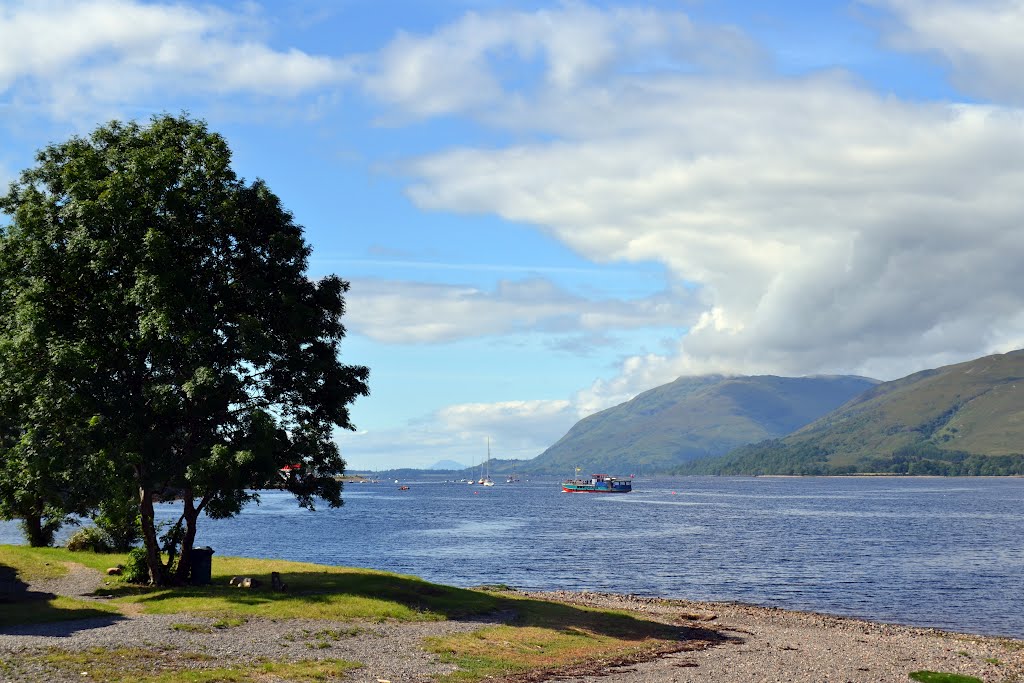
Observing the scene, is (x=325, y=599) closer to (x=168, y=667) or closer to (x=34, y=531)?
(x=168, y=667)

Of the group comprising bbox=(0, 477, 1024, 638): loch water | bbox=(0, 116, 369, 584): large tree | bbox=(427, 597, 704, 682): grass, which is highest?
bbox=(0, 116, 369, 584): large tree

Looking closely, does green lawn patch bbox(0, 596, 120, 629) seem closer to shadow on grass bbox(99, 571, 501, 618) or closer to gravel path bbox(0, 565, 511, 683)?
gravel path bbox(0, 565, 511, 683)

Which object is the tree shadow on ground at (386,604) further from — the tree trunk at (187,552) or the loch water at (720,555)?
the loch water at (720,555)

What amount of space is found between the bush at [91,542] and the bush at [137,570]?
17.1 m

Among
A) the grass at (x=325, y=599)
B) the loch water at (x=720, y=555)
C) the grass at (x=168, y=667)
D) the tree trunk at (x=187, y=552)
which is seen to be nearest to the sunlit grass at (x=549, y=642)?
the grass at (x=325, y=599)

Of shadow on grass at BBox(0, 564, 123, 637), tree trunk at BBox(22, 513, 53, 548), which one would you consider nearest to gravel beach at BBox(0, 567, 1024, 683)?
shadow on grass at BBox(0, 564, 123, 637)

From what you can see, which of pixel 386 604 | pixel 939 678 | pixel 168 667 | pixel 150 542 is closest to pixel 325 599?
pixel 386 604

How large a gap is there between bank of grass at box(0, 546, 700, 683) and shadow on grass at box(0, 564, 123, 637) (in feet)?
1.01

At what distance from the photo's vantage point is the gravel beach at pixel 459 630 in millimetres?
34031

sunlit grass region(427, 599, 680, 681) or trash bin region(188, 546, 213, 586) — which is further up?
trash bin region(188, 546, 213, 586)

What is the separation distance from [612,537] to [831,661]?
87055 millimetres

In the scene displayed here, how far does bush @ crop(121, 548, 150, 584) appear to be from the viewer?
4984 cm

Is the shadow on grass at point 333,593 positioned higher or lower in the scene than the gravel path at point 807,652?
higher

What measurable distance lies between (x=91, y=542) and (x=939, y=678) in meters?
56.4
